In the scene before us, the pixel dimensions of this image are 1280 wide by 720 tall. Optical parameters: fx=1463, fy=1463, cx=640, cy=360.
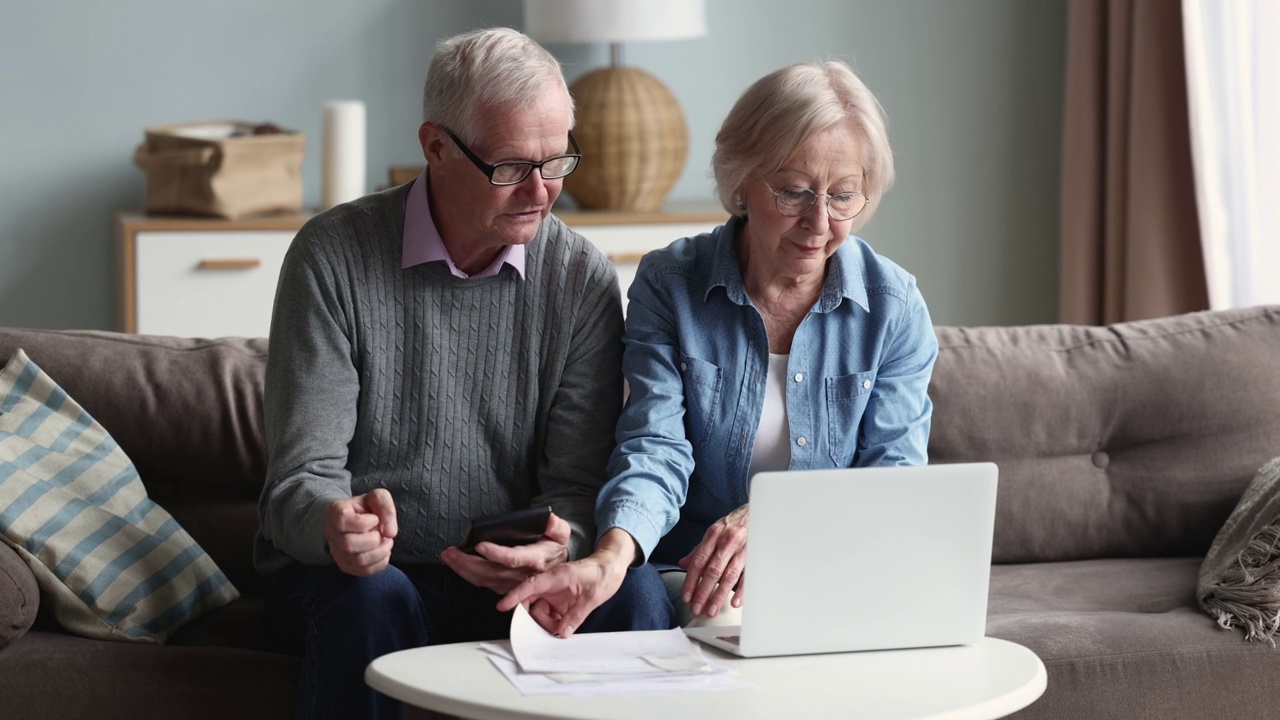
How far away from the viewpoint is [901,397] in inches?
78.8

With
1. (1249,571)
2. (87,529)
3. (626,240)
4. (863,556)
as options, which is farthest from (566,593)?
(626,240)

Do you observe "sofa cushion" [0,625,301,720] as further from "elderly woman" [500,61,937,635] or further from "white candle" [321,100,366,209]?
"white candle" [321,100,366,209]

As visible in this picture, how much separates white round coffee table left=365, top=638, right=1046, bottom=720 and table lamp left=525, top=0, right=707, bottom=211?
2.22 m

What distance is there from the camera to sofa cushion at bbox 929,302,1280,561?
2410 mm

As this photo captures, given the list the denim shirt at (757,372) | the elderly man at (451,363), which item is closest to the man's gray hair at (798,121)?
the denim shirt at (757,372)

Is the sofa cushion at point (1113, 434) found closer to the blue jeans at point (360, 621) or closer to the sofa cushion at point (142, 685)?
the blue jeans at point (360, 621)

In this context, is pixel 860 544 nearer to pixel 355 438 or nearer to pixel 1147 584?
pixel 355 438

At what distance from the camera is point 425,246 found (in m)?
1.91

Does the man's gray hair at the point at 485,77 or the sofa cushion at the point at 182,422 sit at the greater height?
the man's gray hair at the point at 485,77

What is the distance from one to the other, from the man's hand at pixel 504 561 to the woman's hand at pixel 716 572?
0.53ft

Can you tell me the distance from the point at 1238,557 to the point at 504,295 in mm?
1135

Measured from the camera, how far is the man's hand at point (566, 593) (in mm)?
1590

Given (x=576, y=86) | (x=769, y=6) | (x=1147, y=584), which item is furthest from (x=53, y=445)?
(x=769, y=6)

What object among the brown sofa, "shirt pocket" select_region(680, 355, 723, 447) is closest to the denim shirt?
"shirt pocket" select_region(680, 355, 723, 447)
